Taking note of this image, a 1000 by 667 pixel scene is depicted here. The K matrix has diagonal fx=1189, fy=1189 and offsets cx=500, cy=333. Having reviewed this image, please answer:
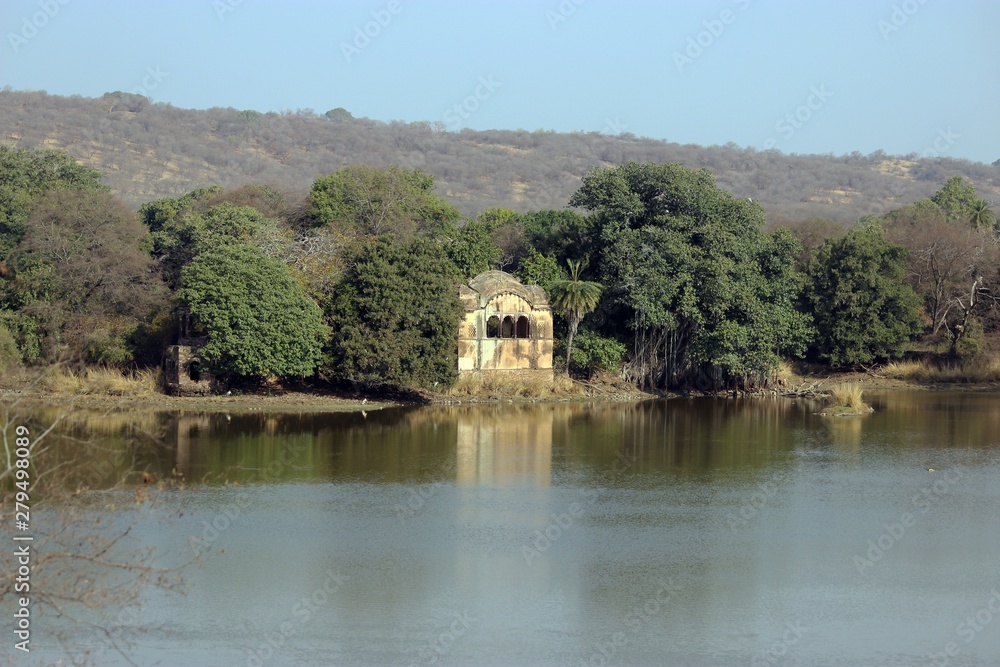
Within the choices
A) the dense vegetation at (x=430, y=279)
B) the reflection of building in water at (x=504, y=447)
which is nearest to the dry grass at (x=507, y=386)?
the dense vegetation at (x=430, y=279)

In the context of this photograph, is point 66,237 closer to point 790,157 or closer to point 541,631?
point 541,631

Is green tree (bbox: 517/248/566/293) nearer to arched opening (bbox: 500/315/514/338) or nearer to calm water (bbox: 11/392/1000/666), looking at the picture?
arched opening (bbox: 500/315/514/338)

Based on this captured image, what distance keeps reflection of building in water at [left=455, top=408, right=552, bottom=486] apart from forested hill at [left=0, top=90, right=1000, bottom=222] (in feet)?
149

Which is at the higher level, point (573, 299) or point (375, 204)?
point (375, 204)

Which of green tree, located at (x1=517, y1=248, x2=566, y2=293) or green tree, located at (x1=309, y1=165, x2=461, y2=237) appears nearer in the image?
green tree, located at (x1=517, y1=248, x2=566, y2=293)

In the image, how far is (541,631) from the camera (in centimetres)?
1747

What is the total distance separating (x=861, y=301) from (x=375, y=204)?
20.5 meters

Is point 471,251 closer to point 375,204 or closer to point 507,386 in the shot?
point 375,204

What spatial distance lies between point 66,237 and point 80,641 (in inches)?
1157

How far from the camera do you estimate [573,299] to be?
44188 mm

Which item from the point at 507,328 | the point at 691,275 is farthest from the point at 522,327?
the point at 691,275

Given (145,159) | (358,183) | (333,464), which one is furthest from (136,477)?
(145,159)

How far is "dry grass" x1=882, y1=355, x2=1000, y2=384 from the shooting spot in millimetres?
49812

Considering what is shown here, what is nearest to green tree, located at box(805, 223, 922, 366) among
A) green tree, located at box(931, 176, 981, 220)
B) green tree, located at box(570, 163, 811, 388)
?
green tree, located at box(570, 163, 811, 388)
